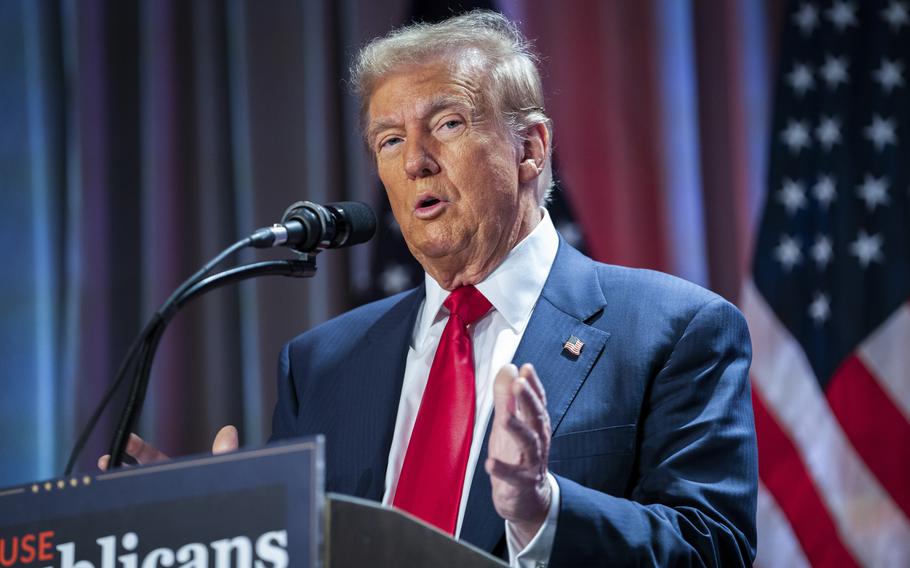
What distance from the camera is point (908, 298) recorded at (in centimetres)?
329

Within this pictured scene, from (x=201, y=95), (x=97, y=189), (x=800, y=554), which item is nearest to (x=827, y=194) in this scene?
(x=800, y=554)

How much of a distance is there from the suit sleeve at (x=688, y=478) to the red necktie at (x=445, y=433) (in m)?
0.29

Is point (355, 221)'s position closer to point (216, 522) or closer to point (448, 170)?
point (448, 170)

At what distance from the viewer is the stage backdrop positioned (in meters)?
3.30

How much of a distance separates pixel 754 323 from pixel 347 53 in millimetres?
1584

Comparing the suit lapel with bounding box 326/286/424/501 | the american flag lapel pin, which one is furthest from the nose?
the american flag lapel pin

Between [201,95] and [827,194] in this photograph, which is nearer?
[827,194]

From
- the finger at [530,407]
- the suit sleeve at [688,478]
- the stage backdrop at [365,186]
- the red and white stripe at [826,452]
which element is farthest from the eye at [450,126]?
the red and white stripe at [826,452]

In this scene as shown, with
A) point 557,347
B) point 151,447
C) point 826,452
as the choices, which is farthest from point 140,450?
point 826,452

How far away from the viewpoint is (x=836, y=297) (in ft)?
10.9

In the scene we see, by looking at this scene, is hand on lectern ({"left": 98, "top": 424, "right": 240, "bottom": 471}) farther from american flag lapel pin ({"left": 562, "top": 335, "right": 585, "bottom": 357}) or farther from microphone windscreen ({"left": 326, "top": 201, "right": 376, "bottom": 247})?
american flag lapel pin ({"left": 562, "top": 335, "right": 585, "bottom": 357})

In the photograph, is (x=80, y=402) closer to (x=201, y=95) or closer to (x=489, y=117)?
(x=201, y=95)

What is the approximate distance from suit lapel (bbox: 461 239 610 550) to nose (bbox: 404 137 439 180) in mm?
298

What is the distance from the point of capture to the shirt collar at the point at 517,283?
81.7 inches
